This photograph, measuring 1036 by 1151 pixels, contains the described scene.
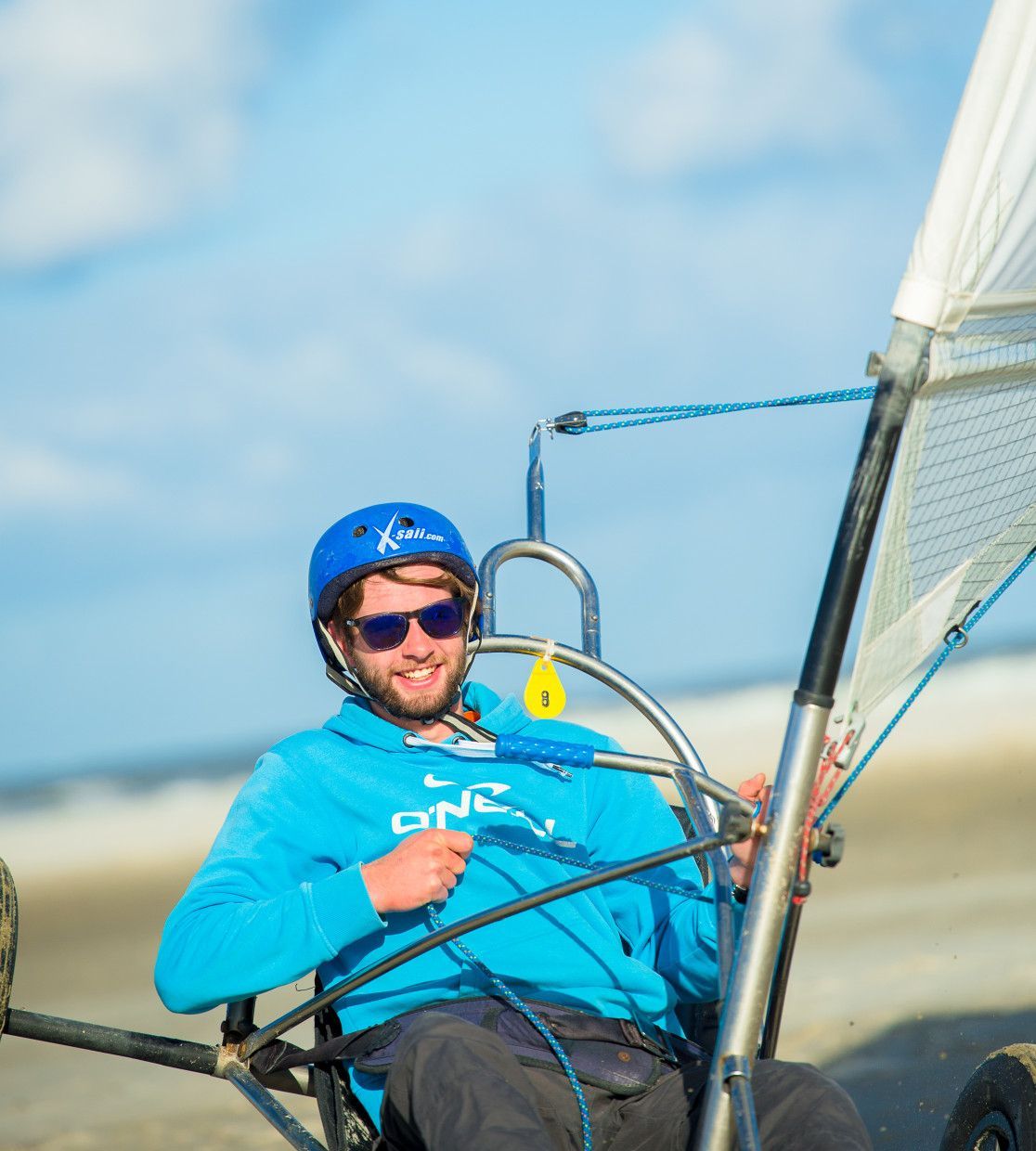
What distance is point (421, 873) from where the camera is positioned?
2.74 m

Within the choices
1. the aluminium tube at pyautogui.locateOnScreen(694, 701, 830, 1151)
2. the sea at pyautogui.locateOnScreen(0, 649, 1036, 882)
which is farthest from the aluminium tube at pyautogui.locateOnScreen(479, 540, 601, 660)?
the sea at pyautogui.locateOnScreen(0, 649, 1036, 882)

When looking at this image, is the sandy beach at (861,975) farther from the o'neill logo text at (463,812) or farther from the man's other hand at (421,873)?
the man's other hand at (421,873)

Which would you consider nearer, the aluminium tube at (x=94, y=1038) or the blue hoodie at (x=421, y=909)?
the blue hoodie at (x=421, y=909)

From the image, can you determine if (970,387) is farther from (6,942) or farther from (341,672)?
(6,942)

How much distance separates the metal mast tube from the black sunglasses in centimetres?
122

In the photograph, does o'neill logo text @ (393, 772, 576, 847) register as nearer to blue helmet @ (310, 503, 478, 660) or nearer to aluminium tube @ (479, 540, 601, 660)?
blue helmet @ (310, 503, 478, 660)

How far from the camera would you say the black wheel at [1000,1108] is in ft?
9.44

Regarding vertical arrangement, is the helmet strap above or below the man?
above

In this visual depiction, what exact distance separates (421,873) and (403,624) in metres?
0.70

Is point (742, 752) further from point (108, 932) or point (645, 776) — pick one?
point (645, 776)

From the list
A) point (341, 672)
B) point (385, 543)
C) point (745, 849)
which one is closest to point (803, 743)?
point (745, 849)

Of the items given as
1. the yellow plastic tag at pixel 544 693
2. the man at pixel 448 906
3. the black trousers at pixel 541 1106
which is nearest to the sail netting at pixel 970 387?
the man at pixel 448 906

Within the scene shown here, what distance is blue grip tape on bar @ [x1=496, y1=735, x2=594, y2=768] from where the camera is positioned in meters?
2.42

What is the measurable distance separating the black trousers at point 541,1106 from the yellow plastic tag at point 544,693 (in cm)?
107
